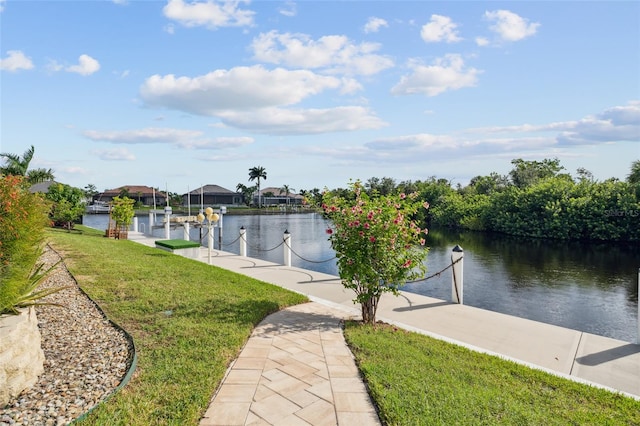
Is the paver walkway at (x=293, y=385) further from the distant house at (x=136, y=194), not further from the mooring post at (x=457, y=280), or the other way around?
the distant house at (x=136, y=194)

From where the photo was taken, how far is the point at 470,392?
384 centimetres

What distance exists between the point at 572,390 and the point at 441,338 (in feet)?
6.00

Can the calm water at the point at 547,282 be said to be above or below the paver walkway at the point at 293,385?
below

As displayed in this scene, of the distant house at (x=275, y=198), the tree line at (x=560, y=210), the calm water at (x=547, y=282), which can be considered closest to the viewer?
the calm water at (x=547, y=282)

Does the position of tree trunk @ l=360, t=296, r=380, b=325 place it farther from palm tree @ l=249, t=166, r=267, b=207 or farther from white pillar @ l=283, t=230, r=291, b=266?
palm tree @ l=249, t=166, r=267, b=207

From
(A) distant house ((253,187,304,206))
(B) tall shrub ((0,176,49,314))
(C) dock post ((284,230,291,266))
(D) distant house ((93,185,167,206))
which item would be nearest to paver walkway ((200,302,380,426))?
(B) tall shrub ((0,176,49,314))

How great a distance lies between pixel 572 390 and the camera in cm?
406

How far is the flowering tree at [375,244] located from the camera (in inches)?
230

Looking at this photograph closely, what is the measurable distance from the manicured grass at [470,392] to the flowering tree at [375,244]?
1080 millimetres

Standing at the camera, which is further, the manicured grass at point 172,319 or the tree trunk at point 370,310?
the tree trunk at point 370,310

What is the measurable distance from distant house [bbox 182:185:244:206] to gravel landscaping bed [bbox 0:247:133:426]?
252 ft

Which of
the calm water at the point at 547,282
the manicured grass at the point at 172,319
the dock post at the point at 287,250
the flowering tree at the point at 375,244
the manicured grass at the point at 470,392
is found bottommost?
the calm water at the point at 547,282

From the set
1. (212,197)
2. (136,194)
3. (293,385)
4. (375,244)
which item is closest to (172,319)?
(293,385)

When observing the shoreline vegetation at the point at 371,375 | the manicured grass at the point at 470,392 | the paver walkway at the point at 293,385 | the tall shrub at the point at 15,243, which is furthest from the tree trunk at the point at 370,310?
the tall shrub at the point at 15,243
